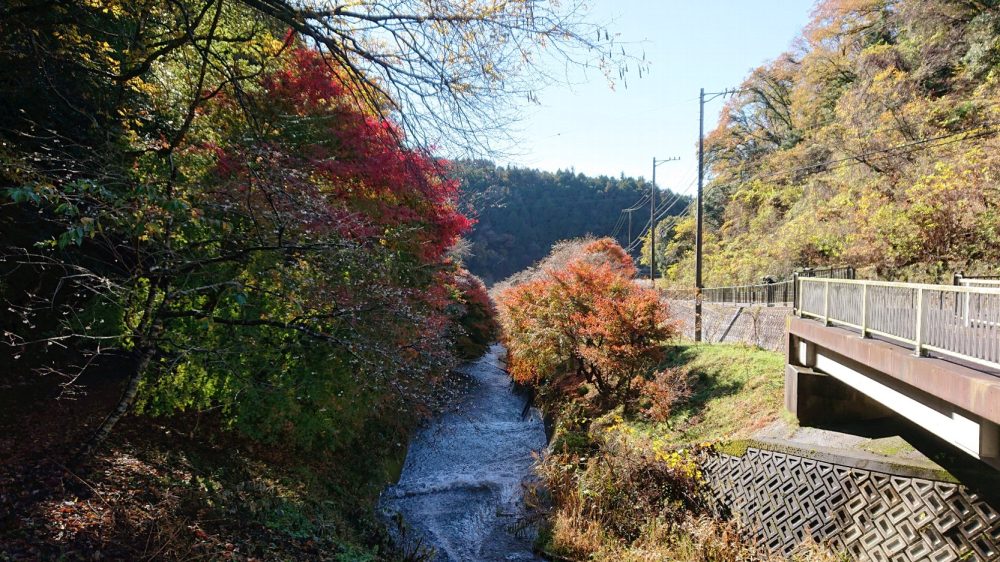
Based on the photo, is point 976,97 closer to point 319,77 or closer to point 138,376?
point 319,77

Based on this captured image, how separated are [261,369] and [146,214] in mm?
3547

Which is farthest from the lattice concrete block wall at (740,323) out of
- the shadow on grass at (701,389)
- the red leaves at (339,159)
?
the red leaves at (339,159)

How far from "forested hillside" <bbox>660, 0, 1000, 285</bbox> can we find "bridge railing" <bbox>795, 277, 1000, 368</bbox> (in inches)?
348

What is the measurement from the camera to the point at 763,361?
13273mm

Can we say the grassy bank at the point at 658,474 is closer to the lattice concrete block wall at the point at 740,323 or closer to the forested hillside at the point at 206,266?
the lattice concrete block wall at the point at 740,323

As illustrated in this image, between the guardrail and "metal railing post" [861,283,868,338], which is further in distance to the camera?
the guardrail

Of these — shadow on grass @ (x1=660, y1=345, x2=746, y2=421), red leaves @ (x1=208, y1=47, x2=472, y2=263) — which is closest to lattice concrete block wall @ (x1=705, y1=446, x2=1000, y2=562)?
shadow on grass @ (x1=660, y1=345, x2=746, y2=421)

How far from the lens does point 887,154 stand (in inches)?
683

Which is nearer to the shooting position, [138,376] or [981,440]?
[981,440]

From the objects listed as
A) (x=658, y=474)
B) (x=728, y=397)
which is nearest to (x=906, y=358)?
(x=658, y=474)

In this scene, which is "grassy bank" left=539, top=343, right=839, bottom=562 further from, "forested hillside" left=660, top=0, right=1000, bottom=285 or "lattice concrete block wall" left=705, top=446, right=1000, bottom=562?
"forested hillside" left=660, top=0, right=1000, bottom=285

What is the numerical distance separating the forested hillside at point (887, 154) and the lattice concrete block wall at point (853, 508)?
33.6ft

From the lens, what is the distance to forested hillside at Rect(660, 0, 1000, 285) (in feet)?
44.9

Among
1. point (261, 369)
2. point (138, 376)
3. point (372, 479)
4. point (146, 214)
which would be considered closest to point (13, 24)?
point (146, 214)
